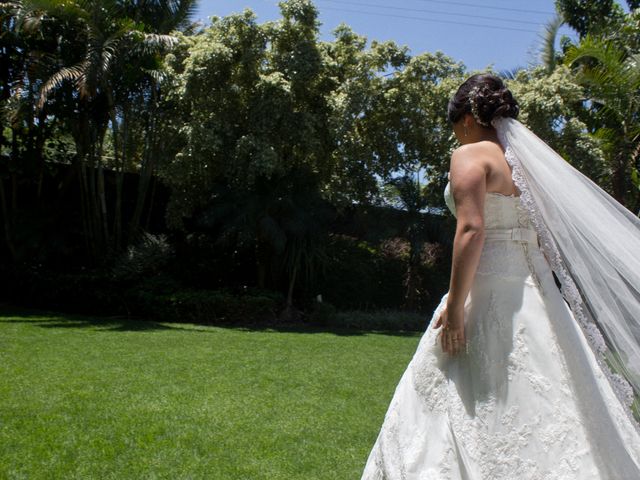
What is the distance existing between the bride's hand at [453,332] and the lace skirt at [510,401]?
0.04 meters

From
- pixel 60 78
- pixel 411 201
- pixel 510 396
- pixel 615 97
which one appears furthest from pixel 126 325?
pixel 510 396

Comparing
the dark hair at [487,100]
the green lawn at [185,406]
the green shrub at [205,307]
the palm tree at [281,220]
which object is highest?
the palm tree at [281,220]

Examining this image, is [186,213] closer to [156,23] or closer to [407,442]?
[156,23]

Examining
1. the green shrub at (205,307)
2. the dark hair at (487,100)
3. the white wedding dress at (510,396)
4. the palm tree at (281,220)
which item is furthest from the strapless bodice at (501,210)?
the green shrub at (205,307)

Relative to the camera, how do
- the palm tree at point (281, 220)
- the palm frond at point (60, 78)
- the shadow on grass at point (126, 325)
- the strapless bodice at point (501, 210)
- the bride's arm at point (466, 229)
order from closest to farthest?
the bride's arm at point (466, 229) → the strapless bodice at point (501, 210) → the shadow on grass at point (126, 325) → the palm frond at point (60, 78) → the palm tree at point (281, 220)

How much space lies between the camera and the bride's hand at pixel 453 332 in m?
2.99

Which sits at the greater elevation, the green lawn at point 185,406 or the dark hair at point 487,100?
the dark hair at point 487,100

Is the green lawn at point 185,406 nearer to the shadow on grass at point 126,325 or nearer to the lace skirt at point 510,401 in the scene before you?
the shadow on grass at point 126,325

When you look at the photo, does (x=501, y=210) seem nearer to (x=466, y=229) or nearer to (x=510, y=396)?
(x=466, y=229)

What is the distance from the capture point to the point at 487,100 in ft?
10.4

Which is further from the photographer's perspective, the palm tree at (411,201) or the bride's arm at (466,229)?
the palm tree at (411,201)

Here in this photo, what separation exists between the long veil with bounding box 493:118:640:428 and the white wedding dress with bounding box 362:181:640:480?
Answer: 0.12m

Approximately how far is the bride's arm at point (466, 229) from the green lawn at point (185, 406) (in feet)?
6.23

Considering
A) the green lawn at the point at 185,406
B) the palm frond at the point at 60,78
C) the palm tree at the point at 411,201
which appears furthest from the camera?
the palm tree at the point at 411,201
